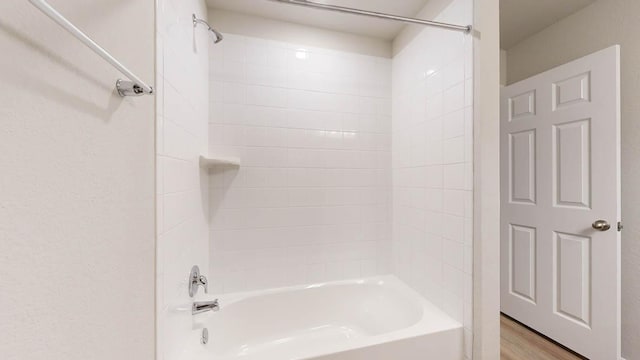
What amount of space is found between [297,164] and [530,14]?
2.13m

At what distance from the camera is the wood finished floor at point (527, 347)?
1702mm

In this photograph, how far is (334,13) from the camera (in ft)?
5.51

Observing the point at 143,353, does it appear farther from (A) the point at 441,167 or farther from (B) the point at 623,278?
(B) the point at 623,278

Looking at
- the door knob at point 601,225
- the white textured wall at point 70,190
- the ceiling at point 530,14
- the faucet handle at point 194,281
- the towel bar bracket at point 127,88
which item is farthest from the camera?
the ceiling at point 530,14

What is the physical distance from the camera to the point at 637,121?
1.61 m

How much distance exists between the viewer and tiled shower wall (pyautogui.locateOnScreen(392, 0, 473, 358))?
4.32ft

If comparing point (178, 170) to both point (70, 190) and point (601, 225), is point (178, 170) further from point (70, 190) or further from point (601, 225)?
point (601, 225)

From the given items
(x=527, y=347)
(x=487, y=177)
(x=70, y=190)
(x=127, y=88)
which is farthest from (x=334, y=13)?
(x=527, y=347)

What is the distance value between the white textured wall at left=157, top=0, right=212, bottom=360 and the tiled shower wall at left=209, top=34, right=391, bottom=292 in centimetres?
22

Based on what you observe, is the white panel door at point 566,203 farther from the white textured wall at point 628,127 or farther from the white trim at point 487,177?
the white trim at point 487,177

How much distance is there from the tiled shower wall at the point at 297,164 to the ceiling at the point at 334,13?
0.18 metres

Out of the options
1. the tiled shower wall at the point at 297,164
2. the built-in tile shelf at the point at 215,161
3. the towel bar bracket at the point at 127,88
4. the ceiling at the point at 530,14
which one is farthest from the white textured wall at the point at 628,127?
the towel bar bracket at the point at 127,88

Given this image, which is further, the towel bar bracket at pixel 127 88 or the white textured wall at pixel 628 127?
the white textured wall at pixel 628 127

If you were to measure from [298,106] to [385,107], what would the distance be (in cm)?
Result: 69
